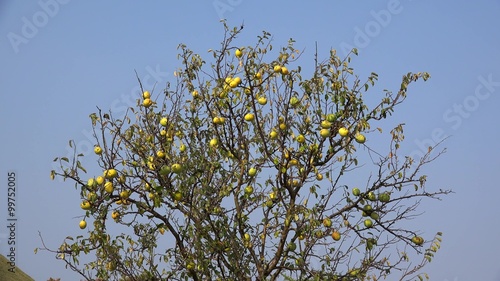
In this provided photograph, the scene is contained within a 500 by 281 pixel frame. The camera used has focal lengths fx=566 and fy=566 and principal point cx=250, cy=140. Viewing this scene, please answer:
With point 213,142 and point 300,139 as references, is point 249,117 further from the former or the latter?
point 300,139

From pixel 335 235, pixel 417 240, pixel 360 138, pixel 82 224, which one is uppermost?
pixel 360 138

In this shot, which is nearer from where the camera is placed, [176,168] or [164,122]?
[176,168]

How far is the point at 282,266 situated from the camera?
19.7 feet

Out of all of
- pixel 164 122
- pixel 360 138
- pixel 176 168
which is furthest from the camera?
pixel 164 122

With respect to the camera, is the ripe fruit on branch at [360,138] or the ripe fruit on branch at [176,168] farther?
the ripe fruit on branch at [360,138]

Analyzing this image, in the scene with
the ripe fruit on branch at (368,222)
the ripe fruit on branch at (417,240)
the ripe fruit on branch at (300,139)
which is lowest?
the ripe fruit on branch at (368,222)

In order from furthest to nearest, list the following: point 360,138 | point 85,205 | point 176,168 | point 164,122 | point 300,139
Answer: point 164,122 < point 300,139 < point 360,138 < point 176,168 < point 85,205

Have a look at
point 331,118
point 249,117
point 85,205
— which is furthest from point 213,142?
point 85,205

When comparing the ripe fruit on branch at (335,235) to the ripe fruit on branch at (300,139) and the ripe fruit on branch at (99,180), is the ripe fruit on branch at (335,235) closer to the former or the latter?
the ripe fruit on branch at (300,139)

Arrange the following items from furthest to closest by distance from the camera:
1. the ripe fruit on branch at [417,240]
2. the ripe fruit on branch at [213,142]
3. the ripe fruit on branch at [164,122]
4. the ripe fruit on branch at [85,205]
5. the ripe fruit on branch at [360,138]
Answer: the ripe fruit on branch at [164,122]
the ripe fruit on branch at [213,142]
the ripe fruit on branch at [417,240]
the ripe fruit on branch at [360,138]
the ripe fruit on branch at [85,205]

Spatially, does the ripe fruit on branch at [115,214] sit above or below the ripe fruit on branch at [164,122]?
below

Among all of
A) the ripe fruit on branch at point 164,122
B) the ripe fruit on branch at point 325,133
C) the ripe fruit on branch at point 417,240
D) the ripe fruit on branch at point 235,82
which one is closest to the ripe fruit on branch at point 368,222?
the ripe fruit on branch at point 417,240

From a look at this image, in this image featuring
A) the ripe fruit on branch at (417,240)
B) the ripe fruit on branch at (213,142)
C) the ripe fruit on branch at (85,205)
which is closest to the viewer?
the ripe fruit on branch at (85,205)

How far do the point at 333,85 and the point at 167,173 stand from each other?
2032 mm
